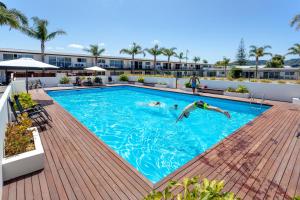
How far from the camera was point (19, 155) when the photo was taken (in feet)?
11.0

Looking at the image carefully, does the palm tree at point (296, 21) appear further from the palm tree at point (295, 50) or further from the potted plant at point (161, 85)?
the palm tree at point (295, 50)

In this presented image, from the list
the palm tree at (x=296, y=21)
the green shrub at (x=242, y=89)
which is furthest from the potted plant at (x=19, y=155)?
the palm tree at (x=296, y=21)

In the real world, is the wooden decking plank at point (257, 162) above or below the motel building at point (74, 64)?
below

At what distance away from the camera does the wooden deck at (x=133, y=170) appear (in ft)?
9.70

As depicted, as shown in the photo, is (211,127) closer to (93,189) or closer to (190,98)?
(190,98)

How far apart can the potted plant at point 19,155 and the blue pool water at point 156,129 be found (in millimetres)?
2752

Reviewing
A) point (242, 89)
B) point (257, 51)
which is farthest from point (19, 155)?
point (257, 51)

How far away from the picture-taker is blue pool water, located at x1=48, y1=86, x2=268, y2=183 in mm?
5754

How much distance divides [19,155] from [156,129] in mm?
5739

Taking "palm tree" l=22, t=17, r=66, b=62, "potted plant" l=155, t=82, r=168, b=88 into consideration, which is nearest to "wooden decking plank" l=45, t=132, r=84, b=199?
"potted plant" l=155, t=82, r=168, b=88

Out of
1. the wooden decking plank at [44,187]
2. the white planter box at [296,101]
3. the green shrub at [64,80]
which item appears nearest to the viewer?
the wooden decking plank at [44,187]

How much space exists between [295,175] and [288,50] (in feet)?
105

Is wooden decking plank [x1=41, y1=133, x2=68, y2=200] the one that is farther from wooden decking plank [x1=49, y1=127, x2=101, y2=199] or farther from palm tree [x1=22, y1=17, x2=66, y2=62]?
palm tree [x1=22, y1=17, x2=66, y2=62]

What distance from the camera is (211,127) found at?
880cm
